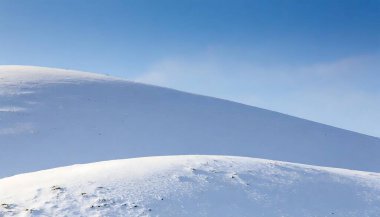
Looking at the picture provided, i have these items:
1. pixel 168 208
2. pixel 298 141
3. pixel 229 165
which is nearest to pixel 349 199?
pixel 229 165

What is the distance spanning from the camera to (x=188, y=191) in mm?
11031

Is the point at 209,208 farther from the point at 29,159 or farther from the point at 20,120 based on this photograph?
the point at 20,120

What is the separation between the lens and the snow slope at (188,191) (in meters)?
9.86

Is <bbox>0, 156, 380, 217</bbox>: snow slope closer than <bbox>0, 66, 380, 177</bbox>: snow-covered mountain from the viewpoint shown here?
Yes

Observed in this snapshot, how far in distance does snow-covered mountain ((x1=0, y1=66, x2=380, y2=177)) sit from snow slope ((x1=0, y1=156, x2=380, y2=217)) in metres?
7.75

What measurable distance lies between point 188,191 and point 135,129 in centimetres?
1573

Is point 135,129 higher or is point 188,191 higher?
point 188,191

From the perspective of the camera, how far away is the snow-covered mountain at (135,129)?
2197 centimetres

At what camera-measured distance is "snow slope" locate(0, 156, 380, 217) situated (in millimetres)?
9859

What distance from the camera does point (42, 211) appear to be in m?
9.36

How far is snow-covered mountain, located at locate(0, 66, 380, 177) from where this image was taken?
2197 centimetres

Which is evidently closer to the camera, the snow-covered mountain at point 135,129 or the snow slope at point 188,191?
the snow slope at point 188,191

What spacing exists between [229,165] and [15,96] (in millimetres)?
19990

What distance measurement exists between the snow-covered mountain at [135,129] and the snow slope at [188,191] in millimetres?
7753
